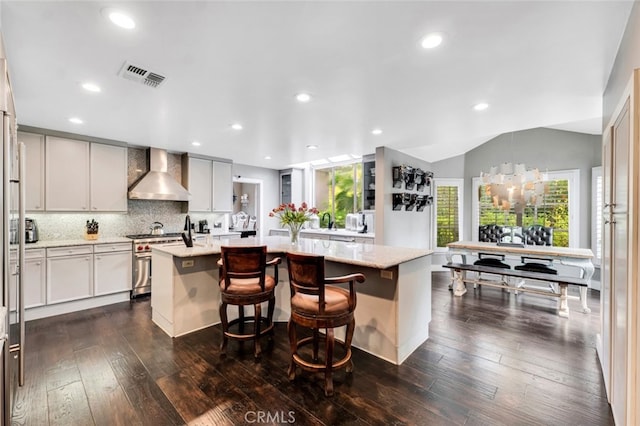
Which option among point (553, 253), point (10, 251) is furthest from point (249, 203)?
point (553, 253)

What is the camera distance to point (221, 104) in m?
3.01

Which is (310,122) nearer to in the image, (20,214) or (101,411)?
(20,214)

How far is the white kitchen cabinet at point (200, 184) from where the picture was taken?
5410 mm

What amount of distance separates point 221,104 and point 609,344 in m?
3.98

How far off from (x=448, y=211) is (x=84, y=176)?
280 inches

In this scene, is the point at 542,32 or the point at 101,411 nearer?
the point at 542,32

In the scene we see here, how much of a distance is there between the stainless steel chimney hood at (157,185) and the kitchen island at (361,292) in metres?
1.69

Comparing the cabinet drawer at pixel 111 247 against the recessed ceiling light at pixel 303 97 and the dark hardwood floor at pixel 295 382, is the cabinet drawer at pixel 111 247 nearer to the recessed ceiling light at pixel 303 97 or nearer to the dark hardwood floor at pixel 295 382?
the dark hardwood floor at pixel 295 382

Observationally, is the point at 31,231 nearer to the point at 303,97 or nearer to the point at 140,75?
the point at 140,75

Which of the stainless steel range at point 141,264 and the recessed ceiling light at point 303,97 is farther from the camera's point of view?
the stainless steel range at point 141,264

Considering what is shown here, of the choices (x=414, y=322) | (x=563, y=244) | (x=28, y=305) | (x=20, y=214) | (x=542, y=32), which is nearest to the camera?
(x=542, y=32)

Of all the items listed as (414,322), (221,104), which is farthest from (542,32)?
(221,104)

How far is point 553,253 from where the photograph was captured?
403 centimetres

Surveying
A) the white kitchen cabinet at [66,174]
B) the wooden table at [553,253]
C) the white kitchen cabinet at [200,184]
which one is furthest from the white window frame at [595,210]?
the white kitchen cabinet at [66,174]
